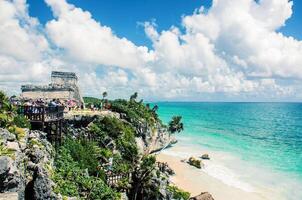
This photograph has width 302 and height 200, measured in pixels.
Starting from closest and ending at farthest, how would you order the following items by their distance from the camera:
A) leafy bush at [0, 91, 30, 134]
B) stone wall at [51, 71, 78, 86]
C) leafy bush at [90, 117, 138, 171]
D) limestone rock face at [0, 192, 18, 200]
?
limestone rock face at [0, 192, 18, 200] → leafy bush at [0, 91, 30, 134] → leafy bush at [90, 117, 138, 171] → stone wall at [51, 71, 78, 86]

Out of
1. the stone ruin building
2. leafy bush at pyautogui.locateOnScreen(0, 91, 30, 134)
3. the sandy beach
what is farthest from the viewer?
the stone ruin building

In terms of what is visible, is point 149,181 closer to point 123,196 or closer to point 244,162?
point 123,196

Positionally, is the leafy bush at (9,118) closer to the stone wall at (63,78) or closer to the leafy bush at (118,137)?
the leafy bush at (118,137)

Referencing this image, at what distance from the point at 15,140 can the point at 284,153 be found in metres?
64.2

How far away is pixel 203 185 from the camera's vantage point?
44.4m

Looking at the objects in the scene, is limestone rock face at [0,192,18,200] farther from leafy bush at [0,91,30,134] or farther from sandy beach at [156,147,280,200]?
sandy beach at [156,147,280,200]

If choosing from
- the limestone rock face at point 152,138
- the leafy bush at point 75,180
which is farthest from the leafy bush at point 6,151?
the limestone rock face at point 152,138

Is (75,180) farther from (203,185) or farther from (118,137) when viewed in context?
(203,185)

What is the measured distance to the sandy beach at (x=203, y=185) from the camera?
40375 millimetres

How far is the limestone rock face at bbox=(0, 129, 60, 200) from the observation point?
13.4m

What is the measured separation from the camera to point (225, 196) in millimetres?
39938

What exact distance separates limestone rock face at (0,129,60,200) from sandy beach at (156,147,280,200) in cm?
2567

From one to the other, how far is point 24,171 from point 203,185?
31.6m

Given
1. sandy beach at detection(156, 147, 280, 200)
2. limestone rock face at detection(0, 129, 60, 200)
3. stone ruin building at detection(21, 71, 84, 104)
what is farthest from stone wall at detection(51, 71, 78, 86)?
limestone rock face at detection(0, 129, 60, 200)
